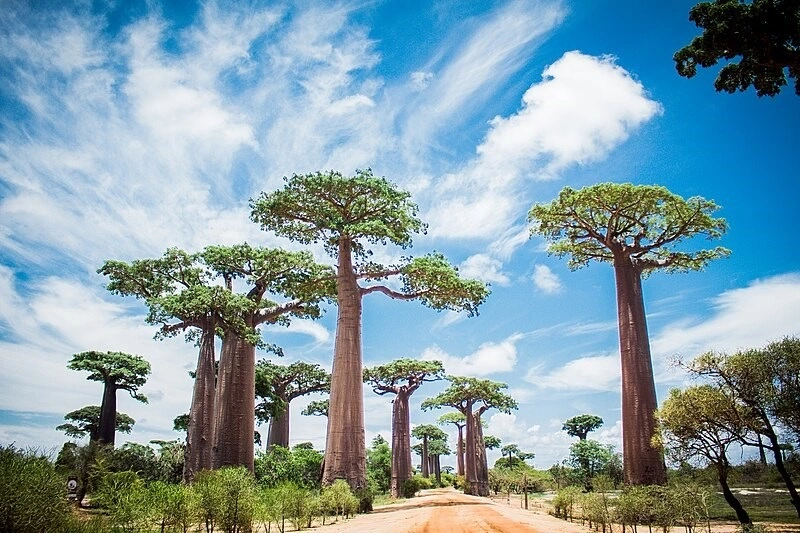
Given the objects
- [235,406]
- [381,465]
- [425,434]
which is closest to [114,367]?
[235,406]

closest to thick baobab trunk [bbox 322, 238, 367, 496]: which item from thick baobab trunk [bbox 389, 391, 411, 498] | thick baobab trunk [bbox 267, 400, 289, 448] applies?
thick baobab trunk [bbox 267, 400, 289, 448]

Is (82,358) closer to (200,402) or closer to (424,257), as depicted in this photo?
(200,402)

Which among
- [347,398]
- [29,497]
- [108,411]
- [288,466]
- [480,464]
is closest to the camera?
[29,497]

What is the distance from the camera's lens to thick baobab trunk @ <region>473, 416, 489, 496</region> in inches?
1543

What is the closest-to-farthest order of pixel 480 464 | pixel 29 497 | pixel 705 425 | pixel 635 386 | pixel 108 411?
pixel 29 497
pixel 705 425
pixel 635 386
pixel 108 411
pixel 480 464

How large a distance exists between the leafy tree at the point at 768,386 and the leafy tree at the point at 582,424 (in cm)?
4219

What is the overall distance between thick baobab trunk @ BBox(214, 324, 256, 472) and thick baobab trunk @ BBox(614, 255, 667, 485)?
1358 cm

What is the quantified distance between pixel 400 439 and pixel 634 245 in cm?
2387

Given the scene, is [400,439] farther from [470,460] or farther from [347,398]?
[347,398]

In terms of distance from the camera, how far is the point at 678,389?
12.7m

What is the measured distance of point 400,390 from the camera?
37.0 meters

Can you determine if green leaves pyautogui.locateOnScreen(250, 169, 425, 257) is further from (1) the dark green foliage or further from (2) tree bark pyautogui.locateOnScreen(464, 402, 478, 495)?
(2) tree bark pyautogui.locateOnScreen(464, 402, 478, 495)

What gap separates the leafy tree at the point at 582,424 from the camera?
167 feet

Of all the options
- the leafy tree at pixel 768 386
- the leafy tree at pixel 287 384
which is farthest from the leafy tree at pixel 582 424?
the leafy tree at pixel 768 386
